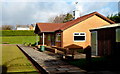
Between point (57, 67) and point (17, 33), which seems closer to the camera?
point (57, 67)

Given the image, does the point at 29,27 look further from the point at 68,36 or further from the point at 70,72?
the point at 70,72

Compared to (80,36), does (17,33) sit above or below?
above

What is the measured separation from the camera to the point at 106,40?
570 inches

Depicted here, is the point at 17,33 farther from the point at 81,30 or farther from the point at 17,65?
the point at 17,65

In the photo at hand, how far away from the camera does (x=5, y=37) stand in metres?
53.2

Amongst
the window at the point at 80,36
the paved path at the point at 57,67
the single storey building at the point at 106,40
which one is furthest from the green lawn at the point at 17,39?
the paved path at the point at 57,67

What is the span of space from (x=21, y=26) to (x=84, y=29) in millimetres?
83605

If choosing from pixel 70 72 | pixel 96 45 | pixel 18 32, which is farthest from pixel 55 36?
pixel 18 32

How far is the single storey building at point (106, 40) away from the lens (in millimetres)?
13282

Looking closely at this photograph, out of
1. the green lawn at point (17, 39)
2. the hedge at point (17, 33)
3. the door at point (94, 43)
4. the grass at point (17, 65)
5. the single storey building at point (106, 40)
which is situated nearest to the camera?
the grass at point (17, 65)

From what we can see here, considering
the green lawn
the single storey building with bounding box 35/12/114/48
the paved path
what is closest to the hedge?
the green lawn

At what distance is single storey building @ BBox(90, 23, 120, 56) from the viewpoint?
43.6 ft

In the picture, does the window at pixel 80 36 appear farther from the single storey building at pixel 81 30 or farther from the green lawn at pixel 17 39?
the green lawn at pixel 17 39

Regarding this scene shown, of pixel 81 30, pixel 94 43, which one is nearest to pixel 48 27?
pixel 81 30
